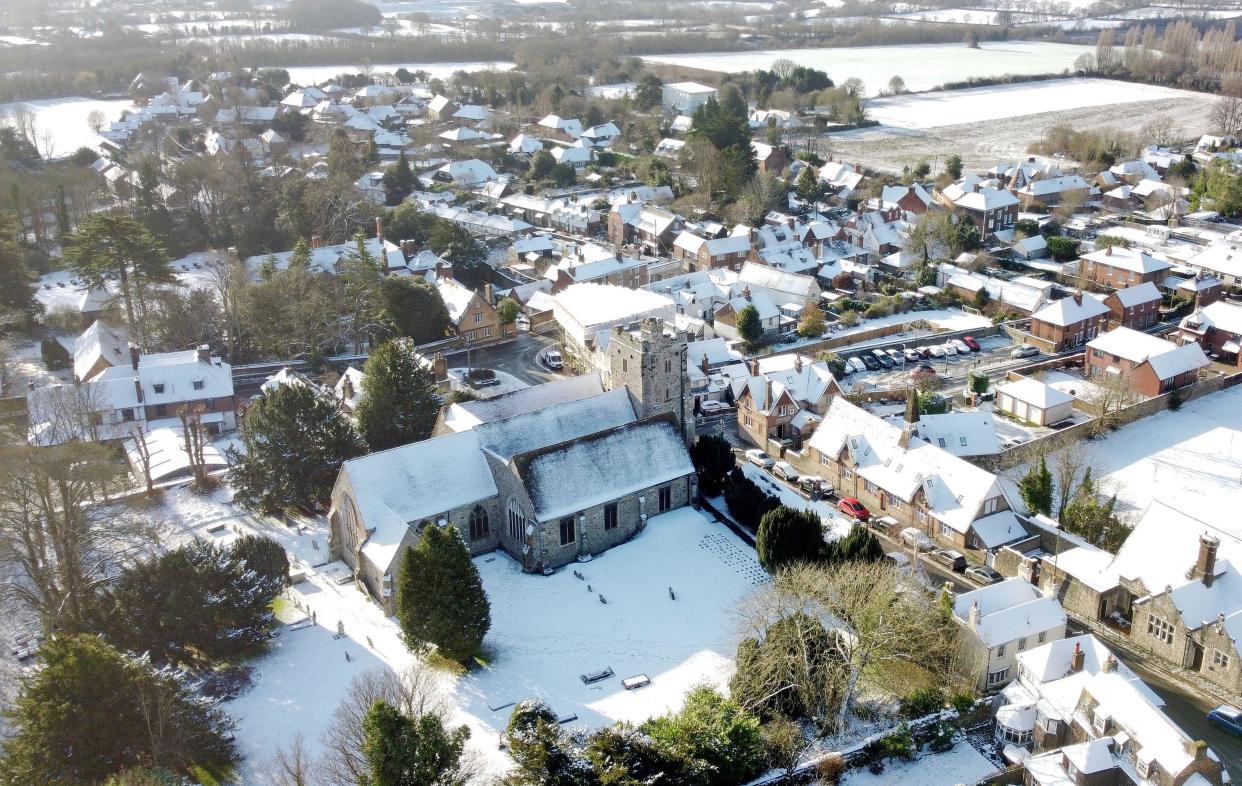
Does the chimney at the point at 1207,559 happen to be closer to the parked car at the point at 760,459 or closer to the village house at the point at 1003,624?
the village house at the point at 1003,624

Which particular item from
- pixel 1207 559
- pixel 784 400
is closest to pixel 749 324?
pixel 784 400

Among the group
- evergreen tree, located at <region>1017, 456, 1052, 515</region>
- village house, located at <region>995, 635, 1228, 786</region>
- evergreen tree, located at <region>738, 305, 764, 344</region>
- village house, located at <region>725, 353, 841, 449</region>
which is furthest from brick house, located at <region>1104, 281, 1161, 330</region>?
village house, located at <region>995, 635, 1228, 786</region>

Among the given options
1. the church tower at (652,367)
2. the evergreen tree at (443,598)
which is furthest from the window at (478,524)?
the church tower at (652,367)

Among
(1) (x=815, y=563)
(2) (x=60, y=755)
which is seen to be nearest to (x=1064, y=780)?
(1) (x=815, y=563)

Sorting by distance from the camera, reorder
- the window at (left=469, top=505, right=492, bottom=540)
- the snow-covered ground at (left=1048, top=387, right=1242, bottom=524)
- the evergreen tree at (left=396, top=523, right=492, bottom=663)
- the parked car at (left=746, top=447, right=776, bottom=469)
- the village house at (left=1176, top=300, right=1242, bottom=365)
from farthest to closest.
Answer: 1. the village house at (left=1176, top=300, right=1242, bottom=365)
2. the parked car at (left=746, top=447, right=776, bottom=469)
3. the snow-covered ground at (left=1048, top=387, right=1242, bottom=524)
4. the window at (left=469, top=505, right=492, bottom=540)
5. the evergreen tree at (left=396, top=523, right=492, bottom=663)

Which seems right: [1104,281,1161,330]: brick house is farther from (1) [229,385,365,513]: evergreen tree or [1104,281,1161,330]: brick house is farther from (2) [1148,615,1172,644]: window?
(1) [229,385,365,513]: evergreen tree

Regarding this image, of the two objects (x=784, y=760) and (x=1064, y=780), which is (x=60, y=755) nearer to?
(x=784, y=760)

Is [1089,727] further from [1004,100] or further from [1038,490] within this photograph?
[1004,100]
